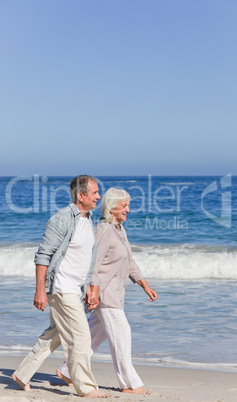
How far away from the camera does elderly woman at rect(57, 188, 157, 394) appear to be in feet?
12.3

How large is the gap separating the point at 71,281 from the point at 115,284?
426 mm

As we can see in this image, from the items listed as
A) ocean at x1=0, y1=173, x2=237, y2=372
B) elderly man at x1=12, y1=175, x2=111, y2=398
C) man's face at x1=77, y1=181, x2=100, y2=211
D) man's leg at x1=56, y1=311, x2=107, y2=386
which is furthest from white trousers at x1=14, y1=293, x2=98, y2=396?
ocean at x1=0, y1=173, x2=237, y2=372

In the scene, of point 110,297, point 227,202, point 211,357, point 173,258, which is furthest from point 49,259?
point 227,202

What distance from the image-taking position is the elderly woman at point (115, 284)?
3.74 metres

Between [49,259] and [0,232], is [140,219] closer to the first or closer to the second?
[0,232]

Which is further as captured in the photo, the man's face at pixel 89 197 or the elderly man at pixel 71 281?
the man's face at pixel 89 197

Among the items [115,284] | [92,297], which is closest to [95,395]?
[92,297]

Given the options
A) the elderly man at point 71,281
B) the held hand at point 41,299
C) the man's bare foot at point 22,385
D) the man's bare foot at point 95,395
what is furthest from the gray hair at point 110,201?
the man's bare foot at point 22,385

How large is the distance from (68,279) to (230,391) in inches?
62.5

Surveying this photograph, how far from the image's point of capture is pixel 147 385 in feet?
13.5

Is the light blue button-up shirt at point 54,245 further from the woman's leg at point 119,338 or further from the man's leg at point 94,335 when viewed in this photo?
the man's leg at point 94,335

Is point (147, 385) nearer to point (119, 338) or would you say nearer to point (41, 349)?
point (119, 338)

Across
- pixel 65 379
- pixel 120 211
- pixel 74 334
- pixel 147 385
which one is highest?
pixel 120 211

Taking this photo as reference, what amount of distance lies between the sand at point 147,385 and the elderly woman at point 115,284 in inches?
7.8
